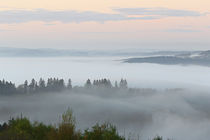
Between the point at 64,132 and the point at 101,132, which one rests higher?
the point at 64,132

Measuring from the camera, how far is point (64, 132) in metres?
27.7

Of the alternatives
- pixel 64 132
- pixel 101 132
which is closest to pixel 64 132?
pixel 64 132

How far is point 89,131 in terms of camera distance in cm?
3123

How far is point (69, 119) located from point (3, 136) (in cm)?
560

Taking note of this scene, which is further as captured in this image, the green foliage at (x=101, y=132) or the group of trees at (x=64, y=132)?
the green foliage at (x=101, y=132)

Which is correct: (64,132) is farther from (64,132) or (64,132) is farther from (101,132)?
(101,132)

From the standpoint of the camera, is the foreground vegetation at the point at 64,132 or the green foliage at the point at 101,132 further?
the green foliage at the point at 101,132

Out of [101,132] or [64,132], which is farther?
[101,132]

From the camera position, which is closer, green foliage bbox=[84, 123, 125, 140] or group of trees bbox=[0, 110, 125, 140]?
group of trees bbox=[0, 110, 125, 140]

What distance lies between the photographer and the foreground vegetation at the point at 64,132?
27.8 metres

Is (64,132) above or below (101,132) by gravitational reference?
above

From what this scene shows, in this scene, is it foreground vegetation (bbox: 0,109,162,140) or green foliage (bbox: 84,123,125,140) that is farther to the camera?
green foliage (bbox: 84,123,125,140)

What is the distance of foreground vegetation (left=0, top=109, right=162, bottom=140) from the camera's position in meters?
27.8

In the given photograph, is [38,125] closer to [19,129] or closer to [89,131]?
[19,129]
